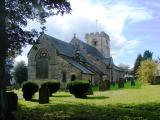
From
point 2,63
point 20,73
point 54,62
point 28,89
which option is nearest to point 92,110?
point 2,63

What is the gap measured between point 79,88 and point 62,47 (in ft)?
118

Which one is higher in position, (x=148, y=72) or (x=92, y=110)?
(x=148, y=72)

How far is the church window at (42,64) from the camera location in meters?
65.4

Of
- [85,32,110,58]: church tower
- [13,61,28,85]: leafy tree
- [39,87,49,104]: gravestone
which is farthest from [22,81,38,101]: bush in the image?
[85,32,110,58]: church tower

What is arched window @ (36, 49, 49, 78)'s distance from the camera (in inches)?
2571

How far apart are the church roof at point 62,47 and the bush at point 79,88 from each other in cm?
3078

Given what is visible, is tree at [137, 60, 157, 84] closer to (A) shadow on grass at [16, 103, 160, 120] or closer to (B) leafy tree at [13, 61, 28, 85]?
(B) leafy tree at [13, 61, 28, 85]

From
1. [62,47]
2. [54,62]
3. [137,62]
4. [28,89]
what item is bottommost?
[28,89]

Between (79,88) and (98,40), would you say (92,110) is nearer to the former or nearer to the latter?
(79,88)

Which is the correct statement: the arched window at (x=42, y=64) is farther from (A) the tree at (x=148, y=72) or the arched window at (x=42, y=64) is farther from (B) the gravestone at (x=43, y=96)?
(B) the gravestone at (x=43, y=96)

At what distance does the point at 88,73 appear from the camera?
214ft

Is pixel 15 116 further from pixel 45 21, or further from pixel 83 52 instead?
pixel 83 52

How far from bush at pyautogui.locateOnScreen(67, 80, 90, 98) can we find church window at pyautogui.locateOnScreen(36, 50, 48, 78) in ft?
103

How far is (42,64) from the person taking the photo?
217 ft
